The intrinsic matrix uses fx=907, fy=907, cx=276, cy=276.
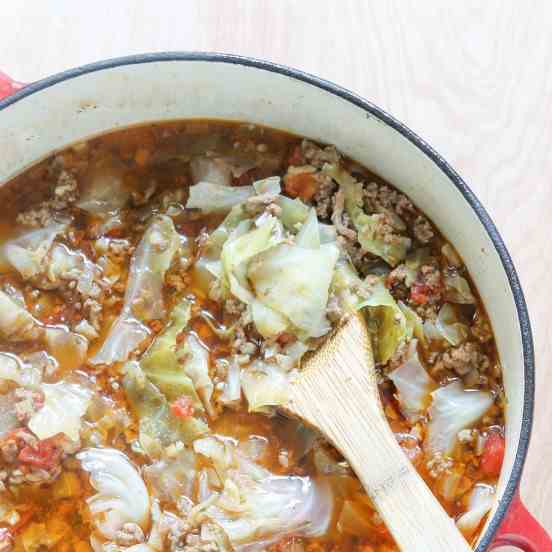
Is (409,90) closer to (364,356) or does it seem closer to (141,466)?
(364,356)

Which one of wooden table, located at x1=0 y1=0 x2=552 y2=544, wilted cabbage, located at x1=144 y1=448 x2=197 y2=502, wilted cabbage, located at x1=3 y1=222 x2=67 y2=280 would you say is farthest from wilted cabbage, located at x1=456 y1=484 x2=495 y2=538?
wilted cabbage, located at x1=3 y1=222 x2=67 y2=280

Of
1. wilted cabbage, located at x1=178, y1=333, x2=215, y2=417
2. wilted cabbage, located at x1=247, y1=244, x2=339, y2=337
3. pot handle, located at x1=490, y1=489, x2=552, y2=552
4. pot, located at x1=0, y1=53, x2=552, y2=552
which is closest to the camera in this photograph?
pot handle, located at x1=490, y1=489, x2=552, y2=552

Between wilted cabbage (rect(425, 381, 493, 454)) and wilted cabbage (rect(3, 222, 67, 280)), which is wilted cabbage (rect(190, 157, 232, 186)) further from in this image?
wilted cabbage (rect(425, 381, 493, 454))

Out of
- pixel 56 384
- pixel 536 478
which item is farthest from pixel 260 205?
pixel 536 478

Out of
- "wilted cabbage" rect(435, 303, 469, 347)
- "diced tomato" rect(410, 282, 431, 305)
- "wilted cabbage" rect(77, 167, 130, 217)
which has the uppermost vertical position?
"wilted cabbage" rect(77, 167, 130, 217)

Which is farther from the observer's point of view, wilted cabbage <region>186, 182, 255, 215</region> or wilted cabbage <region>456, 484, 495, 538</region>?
wilted cabbage <region>186, 182, 255, 215</region>

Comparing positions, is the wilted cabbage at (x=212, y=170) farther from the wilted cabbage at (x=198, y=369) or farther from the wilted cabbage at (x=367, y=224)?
the wilted cabbage at (x=198, y=369)

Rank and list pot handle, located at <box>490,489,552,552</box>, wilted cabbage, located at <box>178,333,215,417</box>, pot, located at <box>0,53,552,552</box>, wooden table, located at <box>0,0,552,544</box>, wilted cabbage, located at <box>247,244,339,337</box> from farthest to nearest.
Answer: wooden table, located at <box>0,0,552,544</box>
wilted cabbage, located at <box>178,333,215,417</box>
wilted cabbage, located at <box>247,244,339,337</box>
pot, located at <box>0,53,552,552</box>
pot handle, located at <box>490,489,552,552</box>

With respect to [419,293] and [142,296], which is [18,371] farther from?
[419,293]
